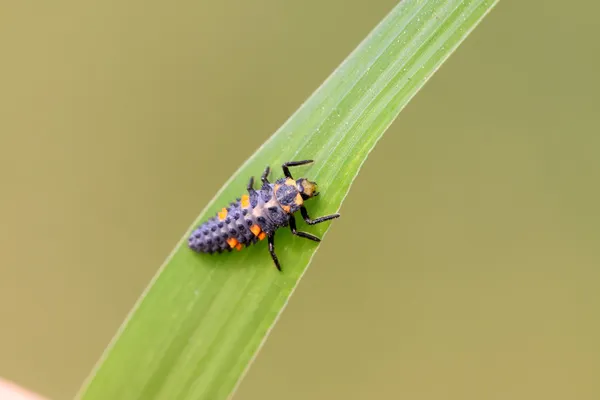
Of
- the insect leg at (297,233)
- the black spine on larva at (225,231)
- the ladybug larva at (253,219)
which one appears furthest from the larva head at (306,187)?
the black spine on larva at (225,231)

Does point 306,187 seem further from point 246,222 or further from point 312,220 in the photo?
point 246,222

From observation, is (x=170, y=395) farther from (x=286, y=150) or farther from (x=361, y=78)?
(x=361, y=78)

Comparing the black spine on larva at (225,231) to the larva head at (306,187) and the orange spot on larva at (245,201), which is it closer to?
the orange spot on larva at (245,201)

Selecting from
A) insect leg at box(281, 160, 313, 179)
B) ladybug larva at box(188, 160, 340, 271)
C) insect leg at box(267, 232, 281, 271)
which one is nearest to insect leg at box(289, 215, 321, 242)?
ladybug larva at box(188, 160, 340, 271)

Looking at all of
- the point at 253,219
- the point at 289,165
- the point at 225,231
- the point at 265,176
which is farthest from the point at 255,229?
the point at 289,165

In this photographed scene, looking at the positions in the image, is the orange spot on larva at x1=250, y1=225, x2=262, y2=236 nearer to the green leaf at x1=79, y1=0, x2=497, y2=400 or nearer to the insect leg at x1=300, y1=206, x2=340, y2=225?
the green leaf at x1=79, y1=0, x2=497, y2=400

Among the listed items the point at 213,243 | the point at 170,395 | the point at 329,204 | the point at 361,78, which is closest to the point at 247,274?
the point at 213,243
